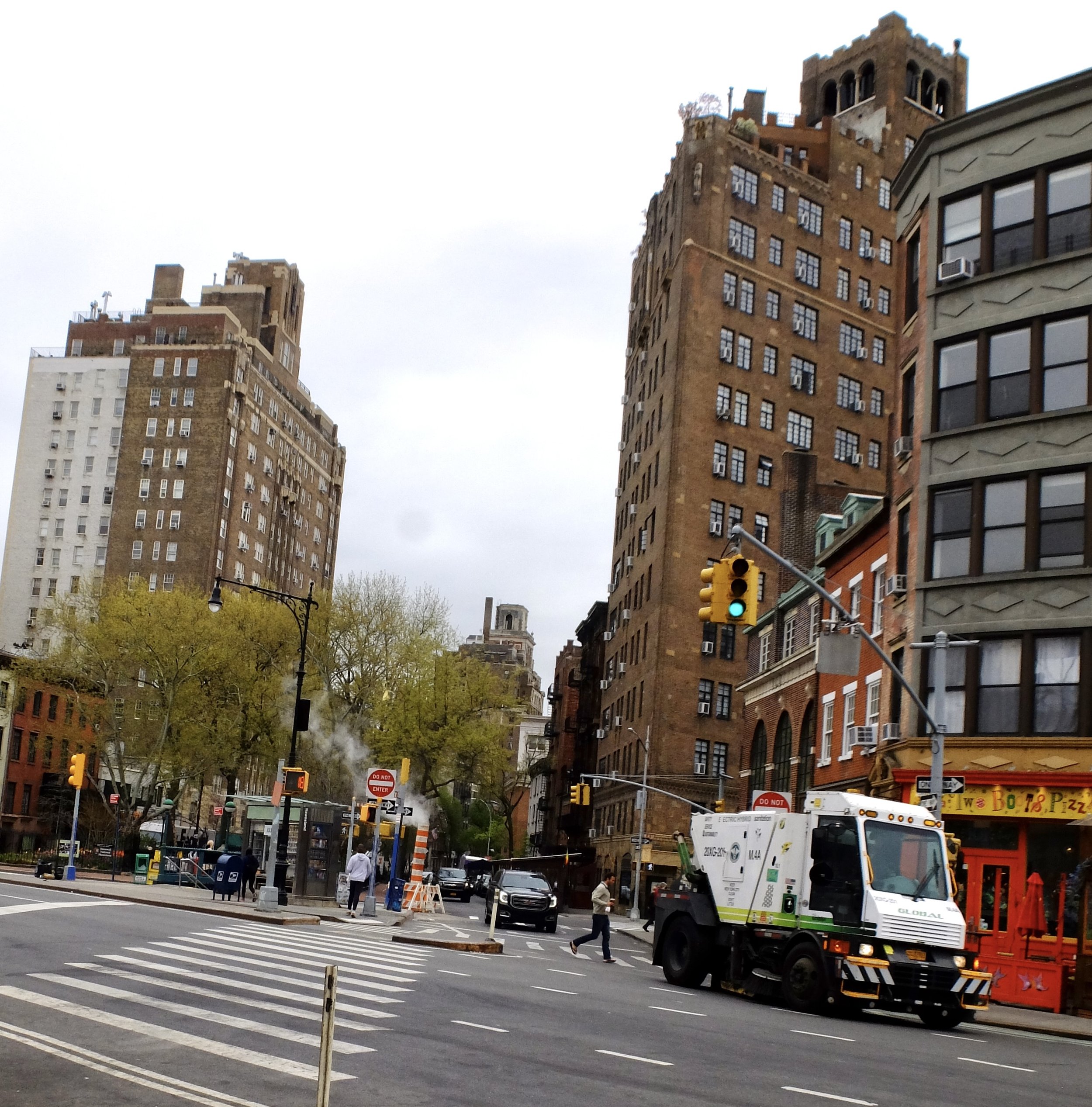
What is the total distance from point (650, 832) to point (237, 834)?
25435mm

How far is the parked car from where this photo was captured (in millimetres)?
67250

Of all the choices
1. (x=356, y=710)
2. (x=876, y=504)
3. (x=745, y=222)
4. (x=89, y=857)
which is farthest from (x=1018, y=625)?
(x=745, y=222)

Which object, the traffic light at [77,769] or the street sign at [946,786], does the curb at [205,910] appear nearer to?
the traffic light at [77,769]

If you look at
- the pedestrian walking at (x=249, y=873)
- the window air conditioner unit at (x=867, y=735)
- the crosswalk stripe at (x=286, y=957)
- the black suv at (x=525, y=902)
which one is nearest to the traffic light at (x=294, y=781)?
the pedestrian walking at (x=249, y=873)

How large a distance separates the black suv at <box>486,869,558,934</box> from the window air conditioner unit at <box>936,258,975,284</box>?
22.2 meters

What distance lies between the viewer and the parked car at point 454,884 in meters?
67.2

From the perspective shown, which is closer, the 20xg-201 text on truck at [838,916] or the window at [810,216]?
the 20xg-201 text on truck at [838,916]

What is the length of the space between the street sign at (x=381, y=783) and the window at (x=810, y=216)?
55.7m

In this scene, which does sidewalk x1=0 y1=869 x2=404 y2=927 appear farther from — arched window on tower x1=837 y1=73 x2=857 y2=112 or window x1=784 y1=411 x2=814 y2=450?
arched window on tower x1=837 y1=73 x2=857 y2=112

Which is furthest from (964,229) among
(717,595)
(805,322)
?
(805,322)

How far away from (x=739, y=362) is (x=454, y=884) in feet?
104

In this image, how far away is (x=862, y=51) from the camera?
82.9 meters

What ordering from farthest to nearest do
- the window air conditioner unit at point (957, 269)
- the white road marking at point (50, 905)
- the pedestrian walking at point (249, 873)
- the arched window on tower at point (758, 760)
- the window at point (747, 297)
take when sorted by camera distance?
the window at point (747, 297), the arched window on tower at point (758, 760), the pedestrian walking at point (249, 873), the window air conditioner unit at point (957, 269), the white road marking at point (50, 905)

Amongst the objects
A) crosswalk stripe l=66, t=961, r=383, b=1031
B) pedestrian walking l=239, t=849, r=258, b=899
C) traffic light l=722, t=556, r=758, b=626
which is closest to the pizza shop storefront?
traffic light l=722, t=556, r=758, b=626
